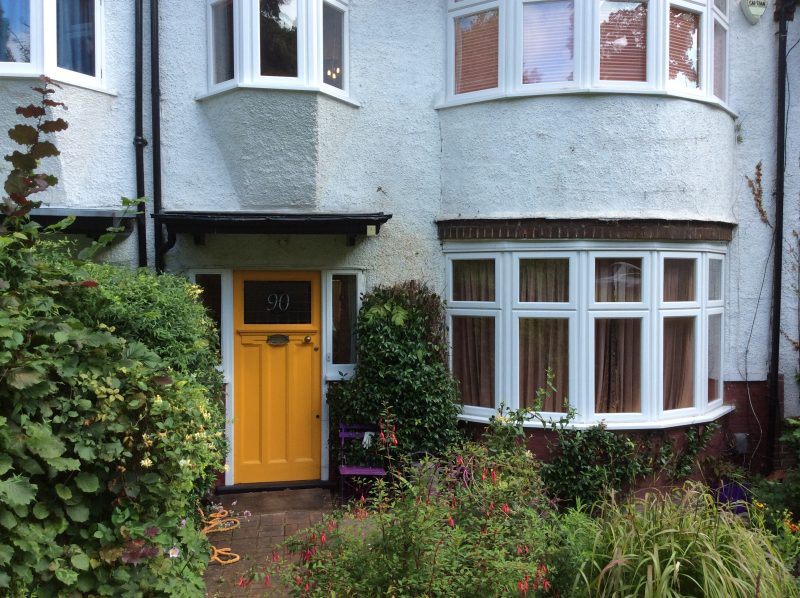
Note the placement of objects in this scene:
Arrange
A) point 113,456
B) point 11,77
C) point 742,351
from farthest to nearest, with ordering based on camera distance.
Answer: point 742,351, point 11,77, point 113,456

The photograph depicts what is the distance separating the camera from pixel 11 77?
5.31 metres

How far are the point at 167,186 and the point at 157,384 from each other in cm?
353

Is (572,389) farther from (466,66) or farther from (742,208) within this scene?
(466,66)

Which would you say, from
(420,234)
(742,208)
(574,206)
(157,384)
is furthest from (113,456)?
(742,208)

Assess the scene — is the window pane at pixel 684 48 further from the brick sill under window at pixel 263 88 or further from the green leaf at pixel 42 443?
the green leaf at pixel 42 443

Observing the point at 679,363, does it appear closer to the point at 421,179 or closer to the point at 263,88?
the point at 421,179

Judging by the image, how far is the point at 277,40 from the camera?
600cm

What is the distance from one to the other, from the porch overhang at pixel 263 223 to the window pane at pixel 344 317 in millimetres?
889

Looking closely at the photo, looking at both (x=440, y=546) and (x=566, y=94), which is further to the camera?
(x=566, y=94)

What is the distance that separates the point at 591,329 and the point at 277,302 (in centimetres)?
309

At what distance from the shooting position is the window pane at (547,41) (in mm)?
6055

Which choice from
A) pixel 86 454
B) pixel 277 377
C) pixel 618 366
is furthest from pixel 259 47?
pixel 618 366

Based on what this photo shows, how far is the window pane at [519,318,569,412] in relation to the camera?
6.10 m

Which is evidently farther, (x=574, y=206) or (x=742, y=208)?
(x=742, y=208)
